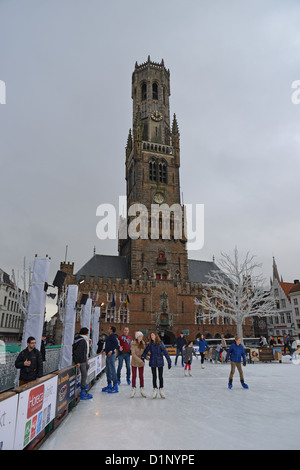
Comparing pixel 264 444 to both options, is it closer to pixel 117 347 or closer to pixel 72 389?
pixel 72 389

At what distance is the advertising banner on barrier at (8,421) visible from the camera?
352 cm

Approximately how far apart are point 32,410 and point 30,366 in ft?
6.38

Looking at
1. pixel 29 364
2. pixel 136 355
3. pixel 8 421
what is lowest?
pixel 8 421

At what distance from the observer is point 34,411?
14.8 feet

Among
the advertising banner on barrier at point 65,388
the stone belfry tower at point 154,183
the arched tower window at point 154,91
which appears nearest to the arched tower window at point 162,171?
the stone belfry tower at point 154,183

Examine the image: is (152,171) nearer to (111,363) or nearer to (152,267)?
(152,267)

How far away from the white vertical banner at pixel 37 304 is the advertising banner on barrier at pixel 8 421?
15.5 ft

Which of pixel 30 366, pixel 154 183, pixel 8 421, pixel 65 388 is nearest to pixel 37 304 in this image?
pixel 30 366

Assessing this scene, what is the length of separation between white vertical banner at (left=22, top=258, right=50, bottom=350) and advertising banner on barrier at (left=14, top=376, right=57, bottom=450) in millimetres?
3168

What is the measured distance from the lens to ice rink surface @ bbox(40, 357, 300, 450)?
4648 millimetres

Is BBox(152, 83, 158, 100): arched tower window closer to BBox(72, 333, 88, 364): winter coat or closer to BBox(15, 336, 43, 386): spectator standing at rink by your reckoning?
BBox(72, 333, 88, 364): winter coat

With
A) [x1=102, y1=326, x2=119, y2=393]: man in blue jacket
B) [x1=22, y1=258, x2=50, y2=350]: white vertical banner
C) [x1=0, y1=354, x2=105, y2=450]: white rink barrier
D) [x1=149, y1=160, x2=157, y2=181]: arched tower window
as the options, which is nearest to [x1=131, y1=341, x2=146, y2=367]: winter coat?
[x1=102, y1=326, x2=119, y2=393]: man in blue jacket

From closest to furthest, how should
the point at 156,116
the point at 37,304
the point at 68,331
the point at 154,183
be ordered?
the point at 37,304, the point at 68,331, the point at 154,183, the point at 156,116

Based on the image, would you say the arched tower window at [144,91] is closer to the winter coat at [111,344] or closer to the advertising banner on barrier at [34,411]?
the winter coat at [111,344]
